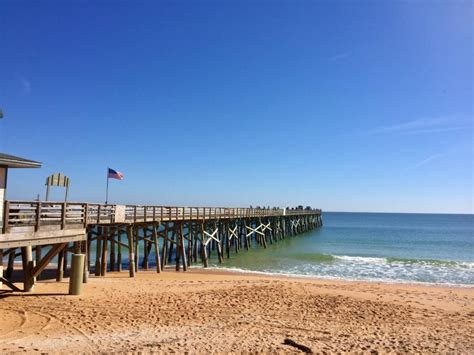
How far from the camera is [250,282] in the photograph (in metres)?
15.5

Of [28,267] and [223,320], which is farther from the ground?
[28,267]

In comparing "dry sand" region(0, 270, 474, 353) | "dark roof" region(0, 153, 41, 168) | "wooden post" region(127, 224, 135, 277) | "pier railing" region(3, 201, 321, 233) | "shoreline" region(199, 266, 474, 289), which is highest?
"dark roof" region(0, 153, 41, 168)

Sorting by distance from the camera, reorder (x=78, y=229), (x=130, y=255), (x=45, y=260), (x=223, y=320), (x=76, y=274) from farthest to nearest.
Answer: (x=130, y=255)
(x=78, y=229)
(x=76, y=274)
(x=45, y=260)
(x=223, y=320)

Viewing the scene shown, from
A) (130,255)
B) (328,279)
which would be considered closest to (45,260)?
(130,255)

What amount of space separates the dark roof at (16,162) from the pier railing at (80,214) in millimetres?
1340

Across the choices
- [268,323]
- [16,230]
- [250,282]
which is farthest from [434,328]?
[16,230]

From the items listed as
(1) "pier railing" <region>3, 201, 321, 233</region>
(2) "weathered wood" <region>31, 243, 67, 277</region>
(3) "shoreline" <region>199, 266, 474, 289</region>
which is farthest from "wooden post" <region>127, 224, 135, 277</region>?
(3) "shoreline" <region>199, 266, 474, 289</region>

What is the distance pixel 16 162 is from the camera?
10984mm

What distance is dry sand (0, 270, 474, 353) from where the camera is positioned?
7.22 metres

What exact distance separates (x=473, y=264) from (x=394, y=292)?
17581 millimetres

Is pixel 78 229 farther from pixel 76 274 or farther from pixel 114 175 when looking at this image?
pixel 114 175

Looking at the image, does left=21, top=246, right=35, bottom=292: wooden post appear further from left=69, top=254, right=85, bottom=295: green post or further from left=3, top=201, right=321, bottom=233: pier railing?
left=69, top=254, right=85, bottom=295: green post

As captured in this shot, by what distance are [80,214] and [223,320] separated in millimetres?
5969

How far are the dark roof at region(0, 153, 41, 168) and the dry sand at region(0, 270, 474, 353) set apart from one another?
358 cm
